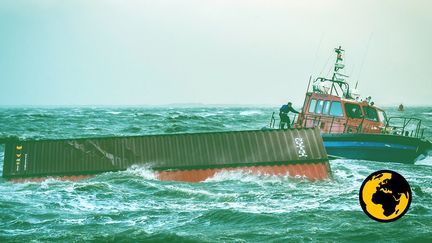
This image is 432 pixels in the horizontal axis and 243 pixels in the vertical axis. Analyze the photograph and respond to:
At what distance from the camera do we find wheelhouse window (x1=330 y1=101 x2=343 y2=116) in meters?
21.3

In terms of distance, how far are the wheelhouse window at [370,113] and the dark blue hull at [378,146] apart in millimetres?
1889

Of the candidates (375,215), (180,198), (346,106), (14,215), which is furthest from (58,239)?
(346,106)

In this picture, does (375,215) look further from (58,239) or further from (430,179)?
(430,179)

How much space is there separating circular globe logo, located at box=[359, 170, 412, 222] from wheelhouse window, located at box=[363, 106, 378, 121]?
15.9 m

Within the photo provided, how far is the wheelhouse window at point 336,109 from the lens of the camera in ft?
70.0

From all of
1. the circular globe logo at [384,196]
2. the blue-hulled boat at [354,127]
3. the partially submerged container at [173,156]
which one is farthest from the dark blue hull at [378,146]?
the circular globe logo at [384,196]

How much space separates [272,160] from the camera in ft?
51.8

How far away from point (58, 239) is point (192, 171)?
270 inches

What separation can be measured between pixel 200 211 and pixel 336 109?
12.2 meters

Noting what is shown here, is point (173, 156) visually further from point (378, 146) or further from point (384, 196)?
point (384, 196)

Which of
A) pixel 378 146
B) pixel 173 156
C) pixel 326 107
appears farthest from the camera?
pixel 326 107

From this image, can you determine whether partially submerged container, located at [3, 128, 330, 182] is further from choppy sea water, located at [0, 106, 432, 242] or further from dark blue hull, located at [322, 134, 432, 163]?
dark blue hull, located at [322, 134, 432, 163]

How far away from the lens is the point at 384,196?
240 inches

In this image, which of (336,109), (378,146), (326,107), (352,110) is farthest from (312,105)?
(378,146)
